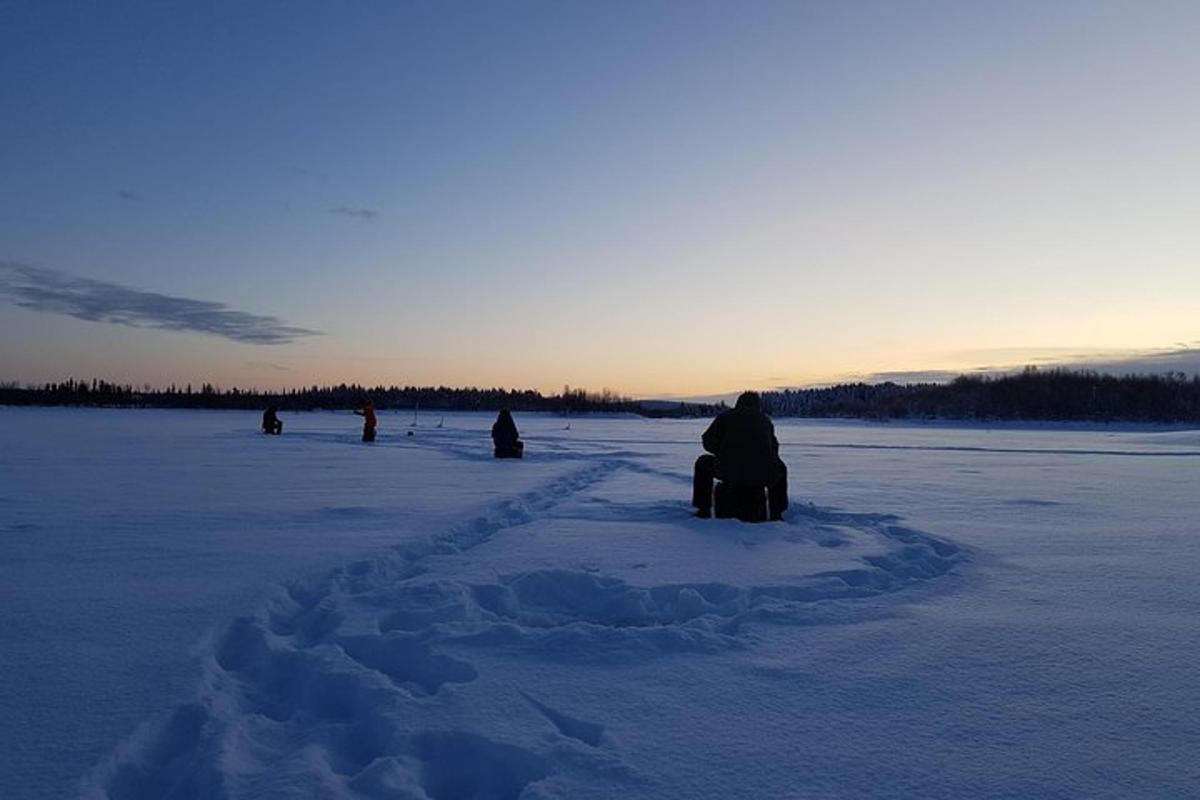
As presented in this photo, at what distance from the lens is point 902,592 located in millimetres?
5094

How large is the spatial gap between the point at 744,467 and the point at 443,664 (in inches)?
216

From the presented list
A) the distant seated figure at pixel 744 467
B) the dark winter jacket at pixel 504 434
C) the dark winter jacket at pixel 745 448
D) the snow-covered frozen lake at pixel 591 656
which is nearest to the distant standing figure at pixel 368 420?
the dark winter jacket at pixel 504 434

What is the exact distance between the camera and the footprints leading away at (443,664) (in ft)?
8.29

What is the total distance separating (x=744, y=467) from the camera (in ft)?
28.0

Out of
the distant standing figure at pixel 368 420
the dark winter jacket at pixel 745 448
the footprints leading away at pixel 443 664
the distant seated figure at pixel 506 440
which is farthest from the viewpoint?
the distant standing figure at pixel 368 420

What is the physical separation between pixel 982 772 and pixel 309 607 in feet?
12.1

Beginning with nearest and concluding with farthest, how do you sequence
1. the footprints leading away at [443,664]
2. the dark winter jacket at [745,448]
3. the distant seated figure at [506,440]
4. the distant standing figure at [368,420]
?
the footprints leading away at [443,664] → the dark winter jacket at [745,448] → the distant seated figure at [506,440] → the distant standing figure at [368,420]

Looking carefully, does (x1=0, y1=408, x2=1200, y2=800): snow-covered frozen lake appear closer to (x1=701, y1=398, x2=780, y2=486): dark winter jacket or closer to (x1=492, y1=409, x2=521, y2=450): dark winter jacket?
(x1=701, y1=398, x2=780, y2=486): dark winter jacket

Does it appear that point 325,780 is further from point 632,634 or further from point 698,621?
point 698,621

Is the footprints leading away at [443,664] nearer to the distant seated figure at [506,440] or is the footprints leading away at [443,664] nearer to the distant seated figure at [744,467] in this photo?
the distant seated figure at [744,467]

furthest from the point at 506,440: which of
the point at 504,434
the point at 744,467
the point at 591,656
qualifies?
the point at 591,656

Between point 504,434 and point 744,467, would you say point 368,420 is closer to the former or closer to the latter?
point 504,434

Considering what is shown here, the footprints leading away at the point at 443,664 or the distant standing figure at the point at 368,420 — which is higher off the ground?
the distant standing figure at the point at 368,420

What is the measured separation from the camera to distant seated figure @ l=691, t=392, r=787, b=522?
Answer: 851cm
